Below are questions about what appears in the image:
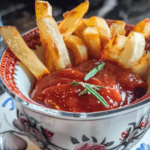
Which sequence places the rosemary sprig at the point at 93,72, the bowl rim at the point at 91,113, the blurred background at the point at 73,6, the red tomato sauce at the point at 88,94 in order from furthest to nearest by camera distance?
the blurred background at the point at 73,6 < the rosemary sprig at the point at 93,72 < the red tomato sauce at the point at 88,94 < the bowl rim at the point at 91,113

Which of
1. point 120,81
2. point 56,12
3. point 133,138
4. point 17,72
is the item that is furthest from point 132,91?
point 56,12

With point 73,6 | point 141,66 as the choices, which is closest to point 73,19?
point 141,66

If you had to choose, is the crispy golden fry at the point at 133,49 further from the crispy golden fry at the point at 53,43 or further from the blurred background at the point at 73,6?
the blurred background at the point at 73,6

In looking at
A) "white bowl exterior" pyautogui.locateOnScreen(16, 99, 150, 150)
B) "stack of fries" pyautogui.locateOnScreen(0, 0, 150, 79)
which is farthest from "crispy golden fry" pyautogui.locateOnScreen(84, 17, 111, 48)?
"white bowl exterior" pyautogui.locateOnScreen(16, 99, 150, 150)

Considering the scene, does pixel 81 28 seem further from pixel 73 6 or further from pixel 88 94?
pixel 73 6

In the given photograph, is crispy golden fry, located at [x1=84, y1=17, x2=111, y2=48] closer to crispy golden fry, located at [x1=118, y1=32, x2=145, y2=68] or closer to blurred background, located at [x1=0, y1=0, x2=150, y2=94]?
crispy golden fry, located at [x1=118, y1=32, x2=145, y2=68]

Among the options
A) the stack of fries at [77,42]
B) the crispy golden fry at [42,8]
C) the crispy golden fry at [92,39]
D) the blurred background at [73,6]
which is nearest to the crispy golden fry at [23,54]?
the stack of fries at [77,42]
